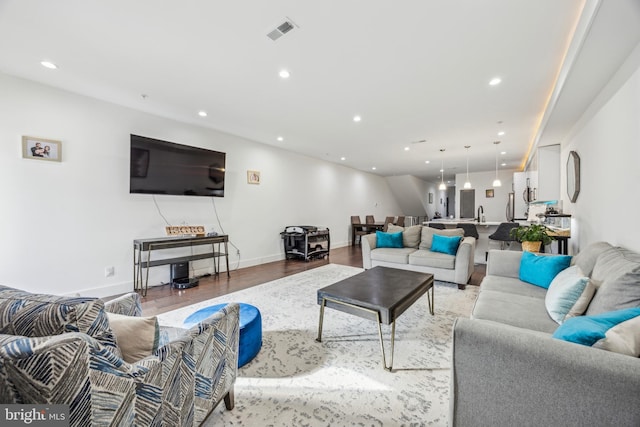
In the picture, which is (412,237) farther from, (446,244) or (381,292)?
(381,292)

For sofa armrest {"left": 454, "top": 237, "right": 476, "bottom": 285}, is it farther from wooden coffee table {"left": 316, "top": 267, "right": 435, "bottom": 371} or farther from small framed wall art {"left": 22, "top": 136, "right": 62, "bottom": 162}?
small framed wall art {"left": 22, "top": 136, "right": 62, "bottom": 162}

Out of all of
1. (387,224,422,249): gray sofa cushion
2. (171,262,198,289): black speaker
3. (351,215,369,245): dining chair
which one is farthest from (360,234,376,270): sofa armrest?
(351,215,369,245): dining chair

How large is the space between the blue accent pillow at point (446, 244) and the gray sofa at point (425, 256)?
6cm

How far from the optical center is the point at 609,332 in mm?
986

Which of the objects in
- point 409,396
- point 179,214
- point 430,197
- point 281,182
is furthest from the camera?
point 430,197

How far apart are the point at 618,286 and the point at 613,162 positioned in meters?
1.80

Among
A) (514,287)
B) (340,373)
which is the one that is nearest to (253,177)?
(340,373)

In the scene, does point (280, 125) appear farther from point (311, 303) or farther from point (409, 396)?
point (409, 396)

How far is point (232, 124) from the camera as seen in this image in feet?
14.5

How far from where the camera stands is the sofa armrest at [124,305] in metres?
1.40

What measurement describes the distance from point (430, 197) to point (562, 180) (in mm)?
8468

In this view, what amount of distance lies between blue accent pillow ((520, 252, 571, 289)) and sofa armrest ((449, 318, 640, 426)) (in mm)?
1762

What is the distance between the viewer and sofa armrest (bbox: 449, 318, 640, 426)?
2.83 feet

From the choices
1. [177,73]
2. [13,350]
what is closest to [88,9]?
[177,73]
